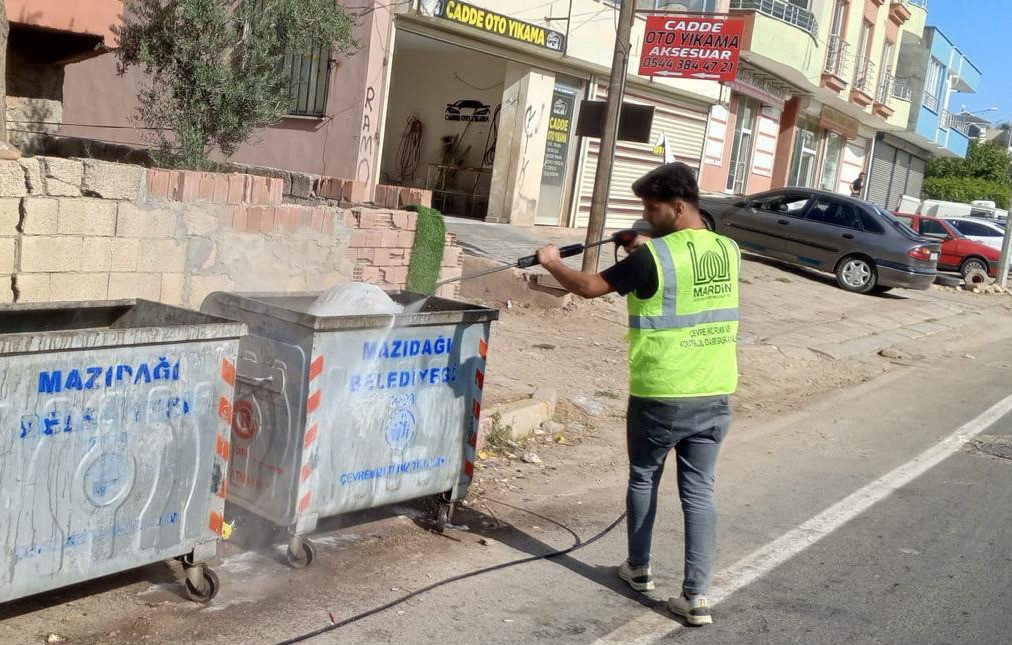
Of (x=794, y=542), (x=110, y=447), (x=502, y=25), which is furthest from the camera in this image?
(x=502, y=25)

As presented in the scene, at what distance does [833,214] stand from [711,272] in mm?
14742

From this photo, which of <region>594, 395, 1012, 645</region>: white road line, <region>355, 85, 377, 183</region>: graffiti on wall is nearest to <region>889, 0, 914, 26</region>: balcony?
<region>355, 85, 377, 183</region>: graffiti on wall

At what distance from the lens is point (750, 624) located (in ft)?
15.0

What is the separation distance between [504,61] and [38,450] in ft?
48.4

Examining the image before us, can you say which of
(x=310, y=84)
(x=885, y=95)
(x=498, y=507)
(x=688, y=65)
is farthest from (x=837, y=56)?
(x=498, y=507)

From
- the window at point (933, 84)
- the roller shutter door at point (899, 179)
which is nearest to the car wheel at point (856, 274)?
the window at point (933, 84)

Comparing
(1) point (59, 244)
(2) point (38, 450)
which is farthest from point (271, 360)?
(1) point (59, 244)

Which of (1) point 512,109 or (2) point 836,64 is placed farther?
(2) point 836,64

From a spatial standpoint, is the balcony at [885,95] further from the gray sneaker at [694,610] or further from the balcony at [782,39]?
the gray sneaker at [694,610]

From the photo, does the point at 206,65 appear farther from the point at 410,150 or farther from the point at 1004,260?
the point at 1004,260

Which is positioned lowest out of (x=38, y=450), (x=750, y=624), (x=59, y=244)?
(x=750, y=624)

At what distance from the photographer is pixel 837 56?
2906 centimetres

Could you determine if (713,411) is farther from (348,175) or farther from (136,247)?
(348,175)

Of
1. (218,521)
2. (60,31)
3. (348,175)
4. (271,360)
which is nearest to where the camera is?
(218,521)
